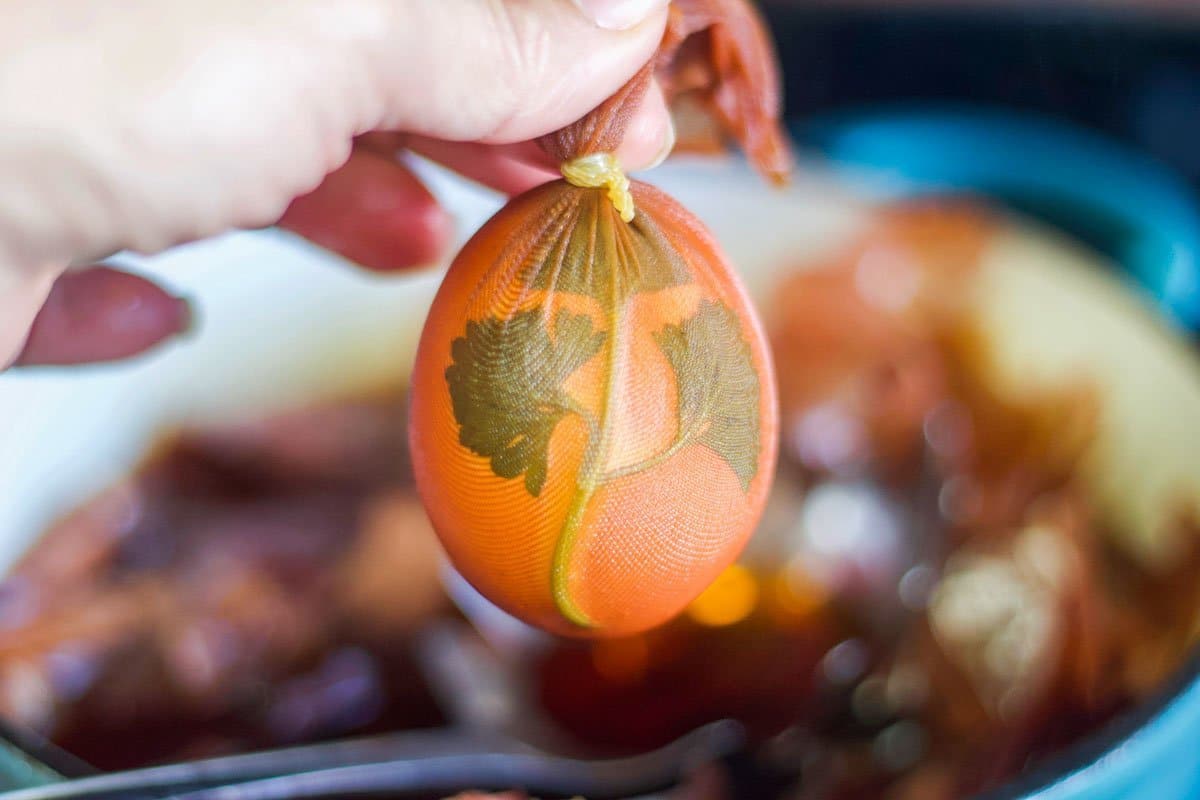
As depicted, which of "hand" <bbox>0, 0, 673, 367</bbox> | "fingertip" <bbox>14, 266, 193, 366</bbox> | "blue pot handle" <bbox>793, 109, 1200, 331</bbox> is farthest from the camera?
"blue pot handle" <bbox>793, 109, 1200, 331</bbox>

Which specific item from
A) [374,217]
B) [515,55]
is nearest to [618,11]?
[515,55]

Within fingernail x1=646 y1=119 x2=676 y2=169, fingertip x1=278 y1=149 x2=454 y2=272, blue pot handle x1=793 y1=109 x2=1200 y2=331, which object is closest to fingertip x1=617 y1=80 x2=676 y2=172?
fingernail x1=646 y1=119 x2=676 y2=169

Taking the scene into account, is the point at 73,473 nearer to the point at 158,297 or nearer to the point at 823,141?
the point at 158,297

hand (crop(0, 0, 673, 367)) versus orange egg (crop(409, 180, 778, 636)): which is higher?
hand (crop(0, 0, 673, 367))

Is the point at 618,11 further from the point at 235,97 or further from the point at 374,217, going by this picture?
the point at 374,217

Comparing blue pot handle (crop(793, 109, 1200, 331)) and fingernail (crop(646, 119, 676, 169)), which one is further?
blue pot handle (crop(793, 109, 1200, 331))

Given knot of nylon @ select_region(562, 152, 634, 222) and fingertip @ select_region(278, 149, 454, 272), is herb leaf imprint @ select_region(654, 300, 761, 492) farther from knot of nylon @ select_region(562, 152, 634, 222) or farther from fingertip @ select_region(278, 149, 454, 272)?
fingertip @ select_region(278, 149, 454, 272)
